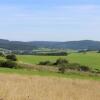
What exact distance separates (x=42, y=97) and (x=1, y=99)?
1.76m

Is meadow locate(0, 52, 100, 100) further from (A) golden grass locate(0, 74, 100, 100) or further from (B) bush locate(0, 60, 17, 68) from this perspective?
(B) bush locate(0, 60, 17, 68)

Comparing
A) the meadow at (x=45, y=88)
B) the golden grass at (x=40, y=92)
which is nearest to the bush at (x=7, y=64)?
the meadow at (x=45, y=88)

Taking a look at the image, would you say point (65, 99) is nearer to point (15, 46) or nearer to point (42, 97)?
point (42, 97)

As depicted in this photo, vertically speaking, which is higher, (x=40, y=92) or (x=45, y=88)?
(x=40, y=92)

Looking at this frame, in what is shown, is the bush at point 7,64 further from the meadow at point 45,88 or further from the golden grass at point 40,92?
the golden grass at point 40,92

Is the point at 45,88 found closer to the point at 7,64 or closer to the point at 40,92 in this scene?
the point at 40,92

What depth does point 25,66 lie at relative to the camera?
6312 cm

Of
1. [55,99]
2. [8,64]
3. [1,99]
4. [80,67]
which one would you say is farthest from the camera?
[80,67]

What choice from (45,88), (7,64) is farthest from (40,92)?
(7,64)

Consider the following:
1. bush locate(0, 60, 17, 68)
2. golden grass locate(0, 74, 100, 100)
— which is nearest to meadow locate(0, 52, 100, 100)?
golden grass locate(0, 74, 100, 100)

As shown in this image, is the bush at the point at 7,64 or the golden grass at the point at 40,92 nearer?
the golden grass at the point at 40,92

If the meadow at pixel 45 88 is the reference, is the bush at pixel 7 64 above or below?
below

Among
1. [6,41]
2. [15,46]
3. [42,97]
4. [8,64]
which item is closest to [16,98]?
[42,97]

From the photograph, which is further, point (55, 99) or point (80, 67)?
point (80, 67)
